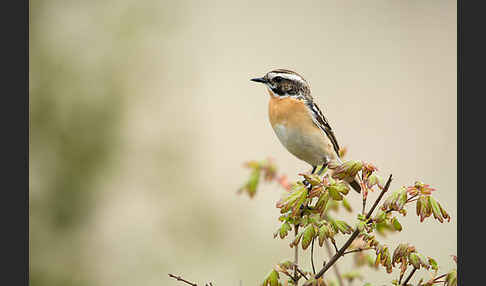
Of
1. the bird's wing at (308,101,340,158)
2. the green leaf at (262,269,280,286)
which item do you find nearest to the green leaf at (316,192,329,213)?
the green leaf at (262,269,280,286)

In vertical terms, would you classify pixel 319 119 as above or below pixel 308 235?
above

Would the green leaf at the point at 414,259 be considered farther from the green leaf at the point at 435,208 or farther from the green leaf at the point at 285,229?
the green leaf at the point at 285,229

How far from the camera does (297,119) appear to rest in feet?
11.0

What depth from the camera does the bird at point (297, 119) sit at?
334 cm

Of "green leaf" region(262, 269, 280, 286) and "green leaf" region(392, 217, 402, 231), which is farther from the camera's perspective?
"green leaf" region(262, 269, 280, 286)

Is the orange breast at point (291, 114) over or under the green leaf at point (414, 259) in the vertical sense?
over

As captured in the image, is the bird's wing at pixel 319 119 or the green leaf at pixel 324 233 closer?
the green leaf at pixel 324 233

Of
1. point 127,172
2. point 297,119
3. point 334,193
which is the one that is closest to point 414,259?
point 334,193

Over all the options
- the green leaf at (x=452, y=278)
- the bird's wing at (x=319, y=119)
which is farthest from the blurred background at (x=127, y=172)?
the green leaf at (x=452, y=278)

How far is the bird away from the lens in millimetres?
3340

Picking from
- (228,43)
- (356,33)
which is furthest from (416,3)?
(228,43)

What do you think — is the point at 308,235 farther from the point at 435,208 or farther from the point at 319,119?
the point at 319,119

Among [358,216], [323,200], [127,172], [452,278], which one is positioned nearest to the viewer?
[452,278]

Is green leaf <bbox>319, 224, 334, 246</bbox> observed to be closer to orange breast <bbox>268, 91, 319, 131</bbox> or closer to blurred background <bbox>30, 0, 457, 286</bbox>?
blurred background <bbox>30, 0, 457, 286</bbox>
